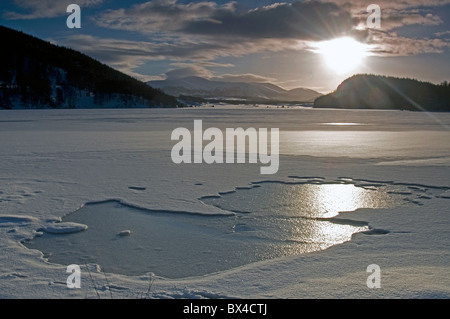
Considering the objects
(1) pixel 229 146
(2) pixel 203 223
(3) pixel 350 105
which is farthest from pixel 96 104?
(2) pixel 203 223

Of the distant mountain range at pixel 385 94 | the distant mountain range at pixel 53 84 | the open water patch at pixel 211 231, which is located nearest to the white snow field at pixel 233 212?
the open water patch at pixel 211 231

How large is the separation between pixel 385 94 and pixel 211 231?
415ft

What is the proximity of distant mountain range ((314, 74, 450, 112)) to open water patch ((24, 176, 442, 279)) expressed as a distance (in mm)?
112535

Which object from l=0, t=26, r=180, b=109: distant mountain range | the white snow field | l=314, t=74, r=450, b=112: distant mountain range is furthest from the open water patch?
l=314, t=74, r=450, b=112: distant mountain range

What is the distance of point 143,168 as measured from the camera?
8312mm

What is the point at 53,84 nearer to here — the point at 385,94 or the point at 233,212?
the point at 385,94

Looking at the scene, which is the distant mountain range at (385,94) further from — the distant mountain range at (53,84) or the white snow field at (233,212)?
the white snow field at (233,212)

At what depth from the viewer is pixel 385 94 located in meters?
119

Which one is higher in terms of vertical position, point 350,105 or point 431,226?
point 350,105

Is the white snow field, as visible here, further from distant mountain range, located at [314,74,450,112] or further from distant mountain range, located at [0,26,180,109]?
distant mountain range, located at [314,74,450,112]

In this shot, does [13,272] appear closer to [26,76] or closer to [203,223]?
[203,223]

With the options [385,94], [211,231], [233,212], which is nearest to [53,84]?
[385,94]
